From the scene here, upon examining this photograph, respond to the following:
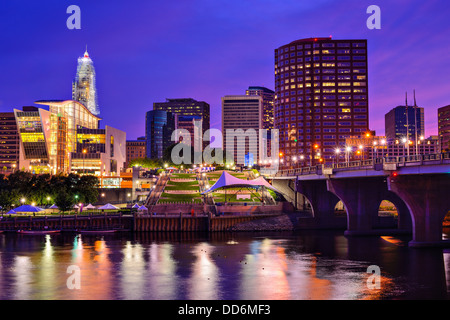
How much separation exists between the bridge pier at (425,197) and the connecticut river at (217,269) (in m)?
3.72

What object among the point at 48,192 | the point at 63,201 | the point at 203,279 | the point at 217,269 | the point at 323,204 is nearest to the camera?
the point at 203,279

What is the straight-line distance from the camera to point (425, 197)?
216 feet

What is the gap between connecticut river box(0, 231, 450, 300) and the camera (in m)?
42.0

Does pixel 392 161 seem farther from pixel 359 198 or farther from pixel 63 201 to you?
pixel 63 201

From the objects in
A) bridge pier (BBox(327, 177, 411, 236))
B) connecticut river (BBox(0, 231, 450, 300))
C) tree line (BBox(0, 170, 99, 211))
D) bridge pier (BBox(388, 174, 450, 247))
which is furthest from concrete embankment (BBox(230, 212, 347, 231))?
tree line (BBox(0, 170, 99, 211))

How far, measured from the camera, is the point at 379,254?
2525 inches

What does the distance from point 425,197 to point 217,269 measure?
30.9 m

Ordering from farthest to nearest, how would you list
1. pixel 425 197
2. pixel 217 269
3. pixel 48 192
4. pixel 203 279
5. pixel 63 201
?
pixel 48 192 < pixel 63 201 < pixel 425 197 < pixel 217 269 < pixel 203 279

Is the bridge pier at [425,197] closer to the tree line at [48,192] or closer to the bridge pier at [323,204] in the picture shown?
the bridge pier at [323,204]

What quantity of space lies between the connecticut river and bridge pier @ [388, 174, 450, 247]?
3.72 metres

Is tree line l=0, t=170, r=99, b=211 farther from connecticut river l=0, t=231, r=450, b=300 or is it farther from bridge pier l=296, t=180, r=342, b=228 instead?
bridge pier l=296, t=180, r=342, b=228

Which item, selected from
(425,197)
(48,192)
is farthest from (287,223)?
(48,192)
